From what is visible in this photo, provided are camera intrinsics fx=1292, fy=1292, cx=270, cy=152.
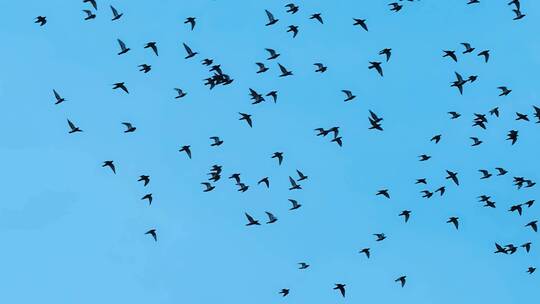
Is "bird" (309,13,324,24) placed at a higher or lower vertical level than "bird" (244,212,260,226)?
higher

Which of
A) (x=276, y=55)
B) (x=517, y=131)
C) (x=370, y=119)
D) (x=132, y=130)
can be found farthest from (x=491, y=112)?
(x=132, y=130)

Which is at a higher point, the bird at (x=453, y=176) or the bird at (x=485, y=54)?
the bird at (x=485, y=54)

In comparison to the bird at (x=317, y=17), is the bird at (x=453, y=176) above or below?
below

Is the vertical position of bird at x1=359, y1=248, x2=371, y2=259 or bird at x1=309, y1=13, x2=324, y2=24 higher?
bird at x1=309, y1=13, x2=324, y2=24

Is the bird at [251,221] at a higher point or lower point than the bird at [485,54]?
lower

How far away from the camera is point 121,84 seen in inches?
4614

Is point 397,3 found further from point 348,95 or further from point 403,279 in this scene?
point 403,279

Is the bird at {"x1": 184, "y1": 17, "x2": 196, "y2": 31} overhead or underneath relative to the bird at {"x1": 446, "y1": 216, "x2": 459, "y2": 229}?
overhead

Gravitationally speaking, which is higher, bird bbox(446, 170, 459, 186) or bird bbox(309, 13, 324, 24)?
bird bbox(309, 13, 324, 24)

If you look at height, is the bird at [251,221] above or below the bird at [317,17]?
below

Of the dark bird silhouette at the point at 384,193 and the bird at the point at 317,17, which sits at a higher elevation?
the bird at the point at 317,17

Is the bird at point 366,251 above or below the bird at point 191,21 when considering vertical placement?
below

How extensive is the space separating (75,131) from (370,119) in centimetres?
2652

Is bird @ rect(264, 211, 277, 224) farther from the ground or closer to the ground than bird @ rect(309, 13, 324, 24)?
closer to the ground
